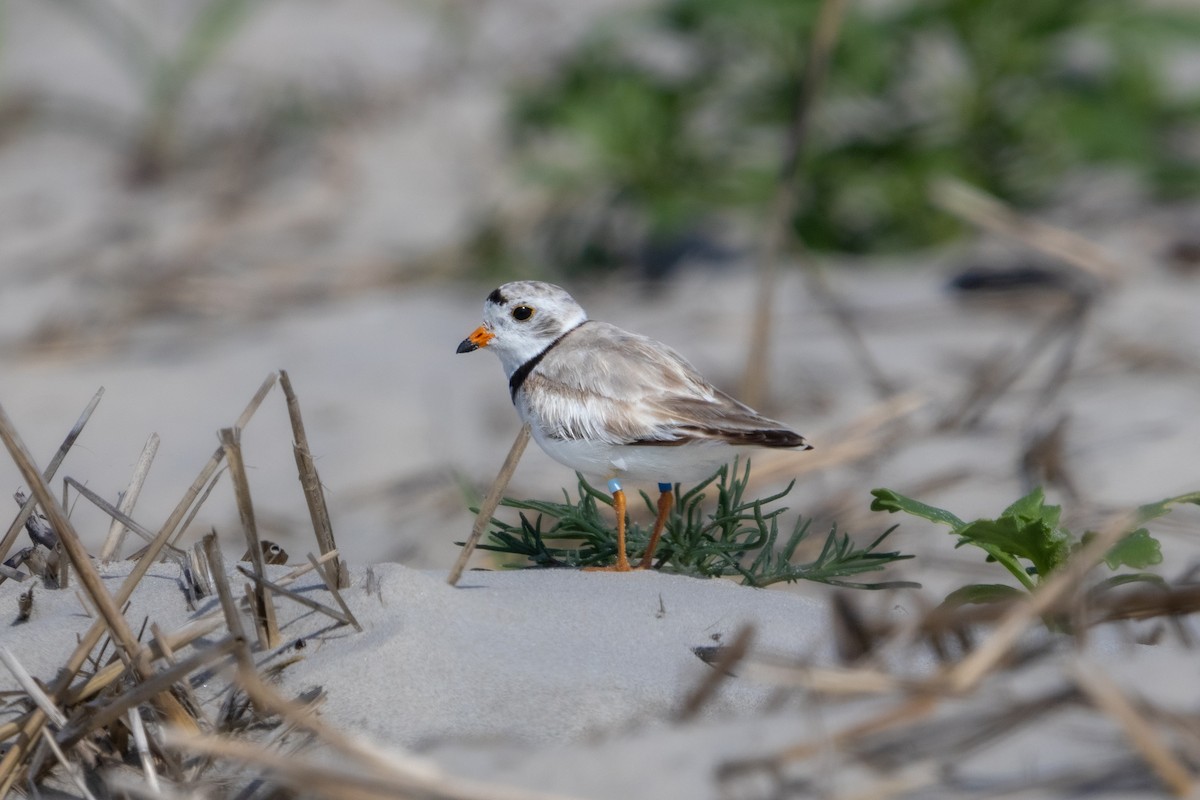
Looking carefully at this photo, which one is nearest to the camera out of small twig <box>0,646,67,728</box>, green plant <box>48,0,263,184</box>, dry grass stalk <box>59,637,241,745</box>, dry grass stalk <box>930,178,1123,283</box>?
dry grass stalk <box>59,637,241,745</box>

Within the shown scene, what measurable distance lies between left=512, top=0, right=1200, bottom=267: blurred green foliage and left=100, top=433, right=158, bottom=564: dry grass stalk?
418 centimetres

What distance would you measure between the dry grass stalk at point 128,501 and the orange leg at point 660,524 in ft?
3.12

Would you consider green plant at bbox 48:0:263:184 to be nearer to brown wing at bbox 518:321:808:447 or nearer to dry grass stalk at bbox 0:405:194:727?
brown wing at bbox 518:321:808:447

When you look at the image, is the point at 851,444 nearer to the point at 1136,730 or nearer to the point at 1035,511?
the point at 1035,511

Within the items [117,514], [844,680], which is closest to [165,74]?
[117,514]

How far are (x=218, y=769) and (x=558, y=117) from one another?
5.32 metres

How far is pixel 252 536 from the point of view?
2109 mm

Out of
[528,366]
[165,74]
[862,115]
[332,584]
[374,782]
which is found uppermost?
[165,74]

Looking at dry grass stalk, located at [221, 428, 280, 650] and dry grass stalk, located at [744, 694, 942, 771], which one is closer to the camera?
dry grass stalk, located at [744, 694, 942, 771]

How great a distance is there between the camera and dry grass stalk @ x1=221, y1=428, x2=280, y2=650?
2039mm

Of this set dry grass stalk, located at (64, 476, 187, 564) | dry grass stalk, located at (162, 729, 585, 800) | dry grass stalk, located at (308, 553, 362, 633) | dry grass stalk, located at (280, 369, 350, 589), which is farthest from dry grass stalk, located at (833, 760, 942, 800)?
dry grass stalk, located at (64, 476, 187, 564)

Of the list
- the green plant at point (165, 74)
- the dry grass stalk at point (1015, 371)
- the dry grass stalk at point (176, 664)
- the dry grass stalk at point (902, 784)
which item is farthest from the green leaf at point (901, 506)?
the green plant at point (165, 74)

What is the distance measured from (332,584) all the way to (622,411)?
67cm

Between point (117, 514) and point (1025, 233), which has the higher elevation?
point (1025, 233)
